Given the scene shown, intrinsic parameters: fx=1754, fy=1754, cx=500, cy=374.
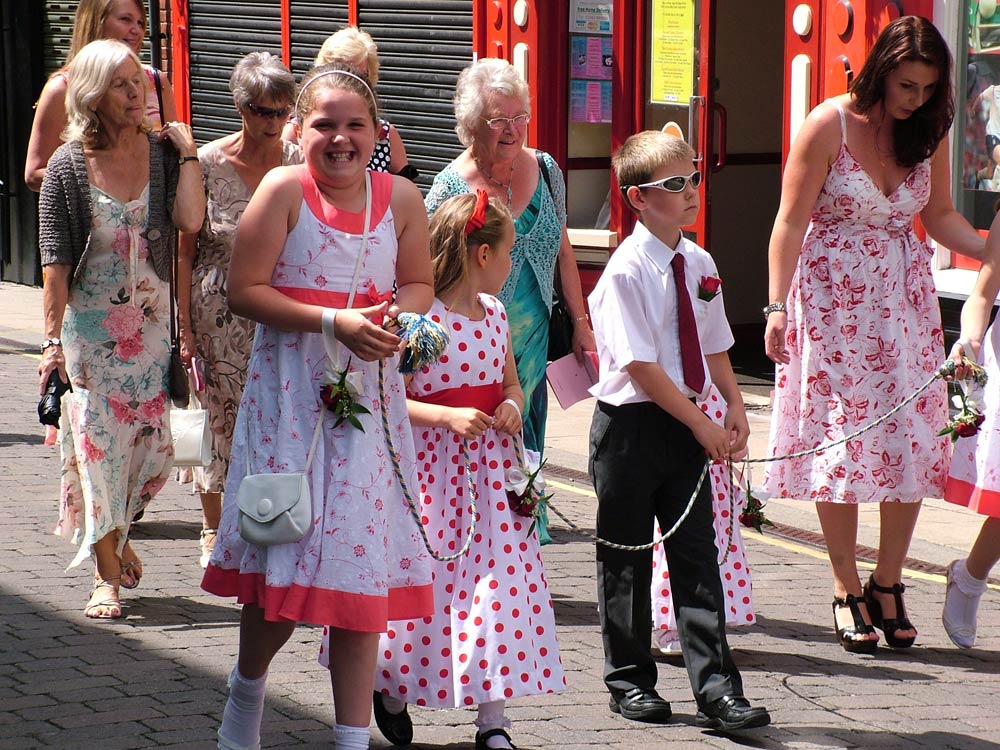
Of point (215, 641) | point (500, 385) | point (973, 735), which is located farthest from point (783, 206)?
point (215, 641)

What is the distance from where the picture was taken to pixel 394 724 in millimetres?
4809

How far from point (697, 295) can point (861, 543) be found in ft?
8.86

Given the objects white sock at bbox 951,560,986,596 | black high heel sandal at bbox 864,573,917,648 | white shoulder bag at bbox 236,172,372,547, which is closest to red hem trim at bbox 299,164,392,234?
white shoulder bag at bbox 236,172,372,547

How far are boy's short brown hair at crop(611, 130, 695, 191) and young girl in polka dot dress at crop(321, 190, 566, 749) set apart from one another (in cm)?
38

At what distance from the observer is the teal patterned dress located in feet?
21.1

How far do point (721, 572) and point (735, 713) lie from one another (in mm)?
943

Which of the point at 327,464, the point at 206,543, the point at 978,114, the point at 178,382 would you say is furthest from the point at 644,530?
the point at 978,114

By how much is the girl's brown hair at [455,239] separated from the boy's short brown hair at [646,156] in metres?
0.41

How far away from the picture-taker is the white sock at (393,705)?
480 cm

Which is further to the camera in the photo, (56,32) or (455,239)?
(56,32)

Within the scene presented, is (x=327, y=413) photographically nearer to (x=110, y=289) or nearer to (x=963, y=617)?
(x=110, y=289)

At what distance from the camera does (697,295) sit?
508 centimetres

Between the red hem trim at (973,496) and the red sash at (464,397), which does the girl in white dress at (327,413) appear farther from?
the red hem trim at (973,496)

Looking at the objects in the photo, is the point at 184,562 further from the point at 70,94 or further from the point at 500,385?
the point at 500,385
